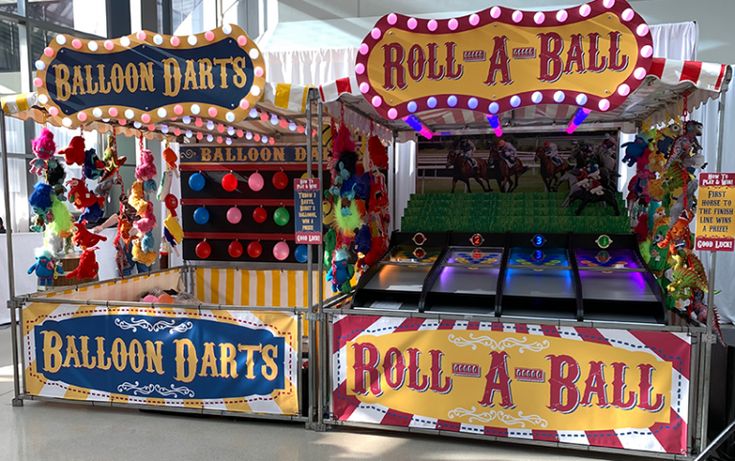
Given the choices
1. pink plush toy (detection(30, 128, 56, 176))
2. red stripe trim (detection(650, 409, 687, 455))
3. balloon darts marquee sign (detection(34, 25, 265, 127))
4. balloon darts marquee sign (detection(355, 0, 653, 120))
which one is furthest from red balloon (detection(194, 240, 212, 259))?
red stripe trim (detection(650, 409, 687, 455))

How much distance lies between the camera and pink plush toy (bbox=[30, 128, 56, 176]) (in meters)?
4.67

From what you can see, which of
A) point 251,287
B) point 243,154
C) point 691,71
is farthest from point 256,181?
point 691,71

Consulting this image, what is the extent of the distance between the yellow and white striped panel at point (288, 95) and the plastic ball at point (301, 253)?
2.41m

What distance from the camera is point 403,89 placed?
3.51 meters

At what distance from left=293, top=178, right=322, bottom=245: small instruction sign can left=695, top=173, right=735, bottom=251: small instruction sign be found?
232 cm

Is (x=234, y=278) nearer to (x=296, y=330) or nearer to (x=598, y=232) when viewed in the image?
(x=296, y=330)

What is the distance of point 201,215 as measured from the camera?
617cm

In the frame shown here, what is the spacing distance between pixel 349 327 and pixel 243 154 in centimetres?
289

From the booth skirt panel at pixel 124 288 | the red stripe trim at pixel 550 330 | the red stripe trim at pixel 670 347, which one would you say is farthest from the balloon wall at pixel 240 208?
the red stripe trim at pixel 670 347

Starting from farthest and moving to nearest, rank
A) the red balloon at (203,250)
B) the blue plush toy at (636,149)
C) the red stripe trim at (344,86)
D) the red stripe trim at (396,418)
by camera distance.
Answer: the red balloon at (203,250)
the blue plush toy at (636,149)
the red stripe trim at (396,418)
the red stripe trim at (344,86)

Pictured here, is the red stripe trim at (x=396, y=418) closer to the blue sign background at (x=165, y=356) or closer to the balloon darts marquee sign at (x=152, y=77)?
the blue sign background at (x=165, y=356)

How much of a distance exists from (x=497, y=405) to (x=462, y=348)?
418 mm

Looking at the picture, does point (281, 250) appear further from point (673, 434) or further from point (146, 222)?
point (673, 434)

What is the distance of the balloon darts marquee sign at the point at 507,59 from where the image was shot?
3.18 m
